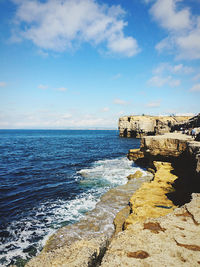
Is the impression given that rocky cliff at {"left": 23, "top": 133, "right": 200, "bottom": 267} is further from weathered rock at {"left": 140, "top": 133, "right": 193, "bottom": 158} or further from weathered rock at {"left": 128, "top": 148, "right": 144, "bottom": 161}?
weathered rock at {"left": 128, "top": 148, "right": 144, "bottom": 161}

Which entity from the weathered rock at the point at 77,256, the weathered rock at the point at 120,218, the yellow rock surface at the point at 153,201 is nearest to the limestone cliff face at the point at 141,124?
the yellow rock surface at the point at 153,201

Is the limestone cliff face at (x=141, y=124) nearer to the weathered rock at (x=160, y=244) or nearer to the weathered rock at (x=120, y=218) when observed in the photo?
the weathered rock at (x=120, y=218)

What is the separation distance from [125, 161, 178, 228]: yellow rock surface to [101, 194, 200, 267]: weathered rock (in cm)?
277

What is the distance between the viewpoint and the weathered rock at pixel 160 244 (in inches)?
106

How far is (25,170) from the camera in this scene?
1867 cm

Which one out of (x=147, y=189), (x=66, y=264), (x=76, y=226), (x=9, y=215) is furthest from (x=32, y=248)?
(x=147, y=189)

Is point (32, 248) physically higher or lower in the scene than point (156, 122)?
lower

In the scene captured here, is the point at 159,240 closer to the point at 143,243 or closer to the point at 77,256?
the point at 143,243

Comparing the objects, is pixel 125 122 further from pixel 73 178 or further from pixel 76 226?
pixel 76 226

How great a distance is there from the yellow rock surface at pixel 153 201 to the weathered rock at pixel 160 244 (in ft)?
9.09

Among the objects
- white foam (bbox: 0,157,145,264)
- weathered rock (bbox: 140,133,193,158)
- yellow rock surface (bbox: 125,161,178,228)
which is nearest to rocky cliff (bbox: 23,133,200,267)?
yellow rock surface (bbox: 125,161,178,228)

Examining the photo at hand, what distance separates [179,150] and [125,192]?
6411 mm

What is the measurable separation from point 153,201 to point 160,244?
5.16 metres

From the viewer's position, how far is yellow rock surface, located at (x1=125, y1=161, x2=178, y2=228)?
658 cm
